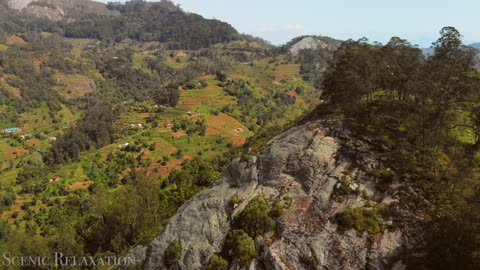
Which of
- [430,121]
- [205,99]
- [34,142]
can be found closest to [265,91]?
A: [205,99]

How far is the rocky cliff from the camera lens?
85.3ft

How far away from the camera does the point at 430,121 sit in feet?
98.1

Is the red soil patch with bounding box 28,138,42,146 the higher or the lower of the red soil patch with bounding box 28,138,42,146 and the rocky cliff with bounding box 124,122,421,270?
the lower

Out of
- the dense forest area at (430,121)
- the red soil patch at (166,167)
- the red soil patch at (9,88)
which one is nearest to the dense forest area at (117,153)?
the red soil patch at (166,167)

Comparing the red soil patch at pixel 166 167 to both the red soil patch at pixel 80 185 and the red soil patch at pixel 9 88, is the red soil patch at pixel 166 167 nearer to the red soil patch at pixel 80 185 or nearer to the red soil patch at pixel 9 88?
the red soil patch at pixel 80 185

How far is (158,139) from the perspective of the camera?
120 meters

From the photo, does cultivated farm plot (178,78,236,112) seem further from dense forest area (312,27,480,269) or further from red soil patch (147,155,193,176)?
dense forest area (312,27,480,269)

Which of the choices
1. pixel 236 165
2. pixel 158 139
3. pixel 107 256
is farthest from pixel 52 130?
pixel 236 165

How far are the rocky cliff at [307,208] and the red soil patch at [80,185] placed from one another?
73449 millimetres

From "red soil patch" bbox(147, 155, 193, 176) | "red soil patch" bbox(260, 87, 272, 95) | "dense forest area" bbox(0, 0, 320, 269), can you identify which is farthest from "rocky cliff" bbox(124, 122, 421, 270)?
"red soil patch" bbox(260, 87, 272, 95)

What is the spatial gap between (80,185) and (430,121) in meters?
97.8

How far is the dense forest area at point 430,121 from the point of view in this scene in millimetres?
21984

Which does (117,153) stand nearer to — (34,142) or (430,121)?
(34,142)

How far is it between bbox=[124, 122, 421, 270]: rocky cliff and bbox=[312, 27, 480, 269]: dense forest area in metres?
1.89
